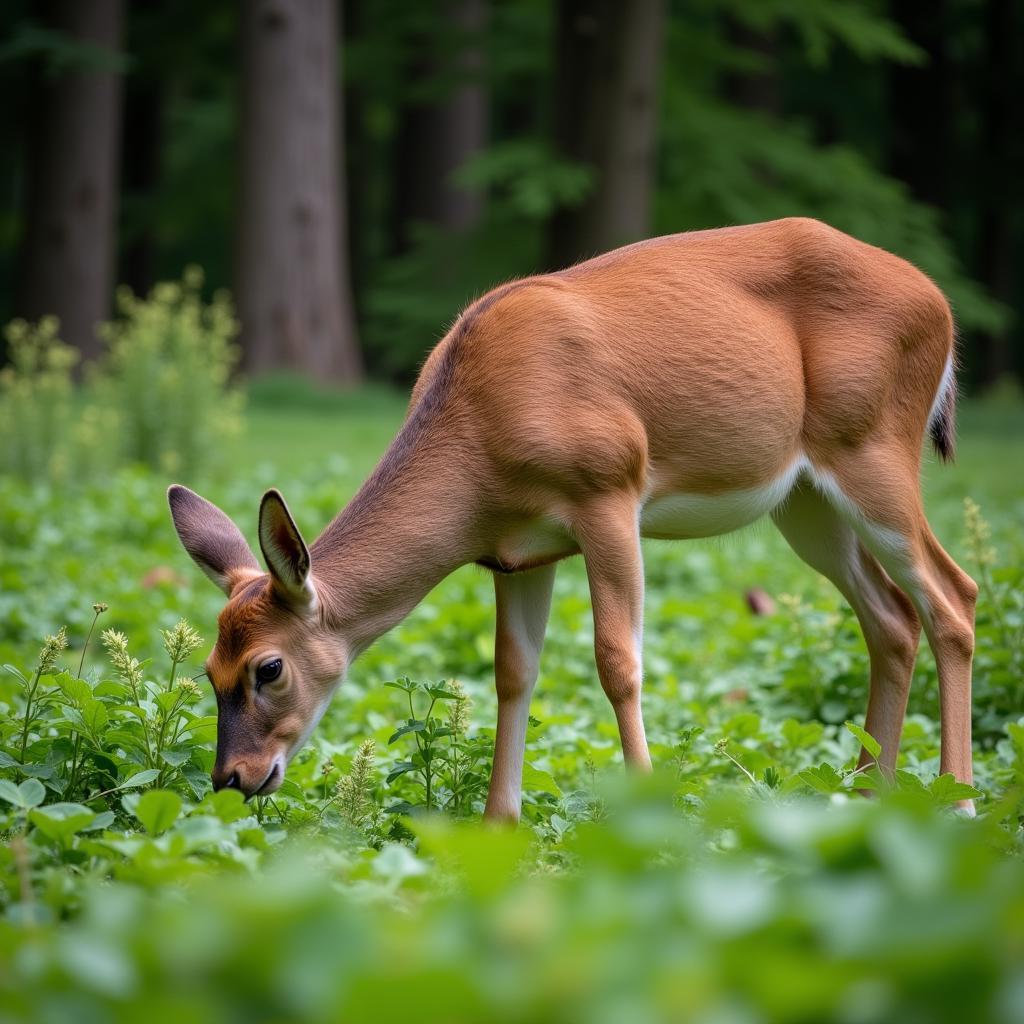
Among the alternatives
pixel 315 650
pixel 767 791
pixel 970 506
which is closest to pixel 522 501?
pixel 315 650

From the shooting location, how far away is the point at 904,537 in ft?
15.3

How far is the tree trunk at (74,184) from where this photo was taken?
19.2 meters

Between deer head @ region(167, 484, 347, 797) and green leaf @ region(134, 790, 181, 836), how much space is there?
0.78 m

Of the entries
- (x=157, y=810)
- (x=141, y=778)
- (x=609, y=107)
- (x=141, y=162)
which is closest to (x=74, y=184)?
(x=609, y=107)

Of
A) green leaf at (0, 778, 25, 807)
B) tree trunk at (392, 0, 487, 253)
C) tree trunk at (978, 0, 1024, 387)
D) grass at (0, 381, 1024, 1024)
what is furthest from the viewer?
tree trunk at (978, 0, 1024, 387)

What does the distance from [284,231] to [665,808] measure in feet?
54.8

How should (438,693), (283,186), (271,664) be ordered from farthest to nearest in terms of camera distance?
(283,186), (271,664), (438,693)

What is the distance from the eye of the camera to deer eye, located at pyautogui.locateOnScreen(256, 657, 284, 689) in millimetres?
3971

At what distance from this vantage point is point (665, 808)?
1979 mm

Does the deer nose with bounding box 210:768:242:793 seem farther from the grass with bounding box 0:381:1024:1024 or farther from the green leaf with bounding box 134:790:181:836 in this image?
the green leaf with bounding box 134:790:181:836

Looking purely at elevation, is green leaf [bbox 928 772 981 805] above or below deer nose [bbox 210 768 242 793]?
above

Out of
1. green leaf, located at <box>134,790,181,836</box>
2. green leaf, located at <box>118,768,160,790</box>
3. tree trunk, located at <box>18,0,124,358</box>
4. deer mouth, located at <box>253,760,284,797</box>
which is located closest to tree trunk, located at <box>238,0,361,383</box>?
tree trunk, located at <box>18,0,124,358</box>

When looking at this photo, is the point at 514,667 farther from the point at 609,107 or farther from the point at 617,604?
the point at 609,107

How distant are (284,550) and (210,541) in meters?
0.58
